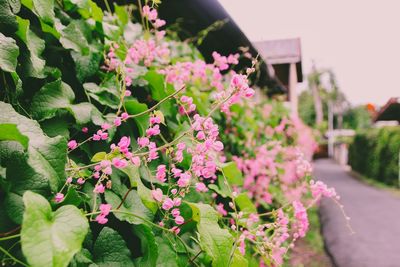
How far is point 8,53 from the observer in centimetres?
112

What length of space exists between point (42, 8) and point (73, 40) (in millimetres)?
222

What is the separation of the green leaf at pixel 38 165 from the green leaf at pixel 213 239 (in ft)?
1.62

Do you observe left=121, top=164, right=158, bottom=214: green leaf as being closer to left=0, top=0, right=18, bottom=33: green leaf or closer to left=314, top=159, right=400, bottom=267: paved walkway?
left=0, top=0, right=18, bottom=33: green leaf

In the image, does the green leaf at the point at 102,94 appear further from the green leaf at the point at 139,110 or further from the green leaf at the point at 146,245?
the green leaf at the point at 146,245

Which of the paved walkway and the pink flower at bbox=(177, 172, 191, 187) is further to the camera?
the paved walkway

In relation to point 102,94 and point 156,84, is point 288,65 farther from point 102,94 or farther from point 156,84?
point 102,94

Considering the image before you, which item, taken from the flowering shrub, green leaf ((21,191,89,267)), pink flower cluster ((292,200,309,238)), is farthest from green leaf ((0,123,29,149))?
pink flower cluster ((292,200,309,238))

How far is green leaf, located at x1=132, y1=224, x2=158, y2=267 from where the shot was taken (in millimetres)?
1209

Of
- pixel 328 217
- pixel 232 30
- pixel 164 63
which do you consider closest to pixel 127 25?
pixel 164 63

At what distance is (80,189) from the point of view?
130 centimetres

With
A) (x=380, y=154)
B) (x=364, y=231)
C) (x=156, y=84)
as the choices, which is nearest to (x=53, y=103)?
(x=156, y=84)

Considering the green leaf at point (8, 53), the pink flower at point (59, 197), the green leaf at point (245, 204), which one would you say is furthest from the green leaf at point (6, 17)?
the green leaf at point (245, 204)

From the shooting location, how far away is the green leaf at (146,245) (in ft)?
3.97

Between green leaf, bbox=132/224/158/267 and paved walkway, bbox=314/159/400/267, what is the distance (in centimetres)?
539
